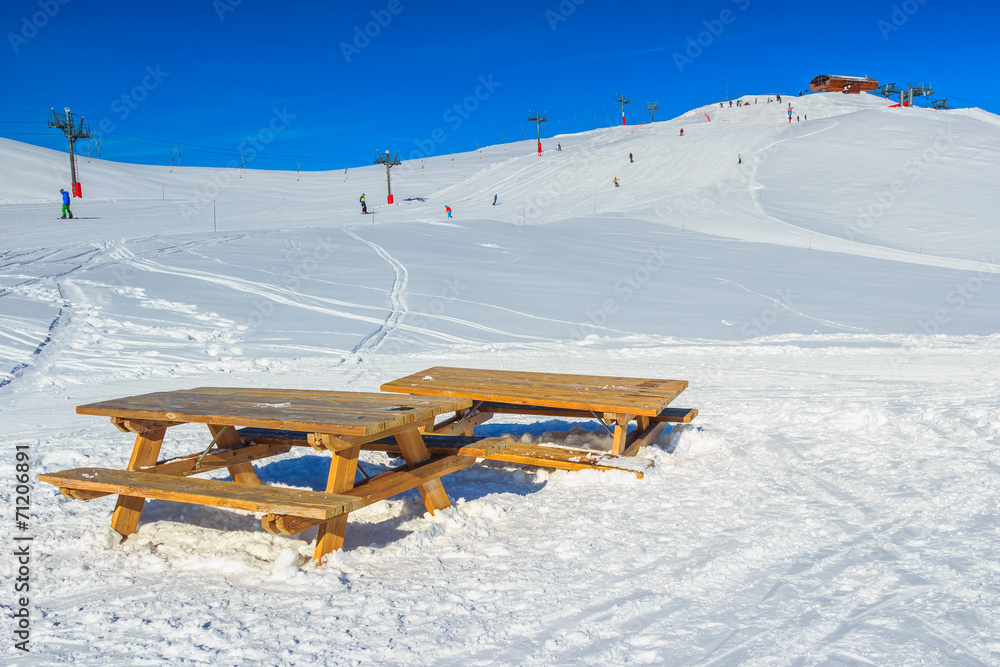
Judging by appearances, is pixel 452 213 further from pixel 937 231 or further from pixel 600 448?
pixel 600 448

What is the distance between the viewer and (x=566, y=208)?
115 feet

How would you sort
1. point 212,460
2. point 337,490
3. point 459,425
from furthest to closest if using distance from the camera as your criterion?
point 459,425 → point 212,460 → point 337,490

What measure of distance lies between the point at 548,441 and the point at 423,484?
7.70 ft

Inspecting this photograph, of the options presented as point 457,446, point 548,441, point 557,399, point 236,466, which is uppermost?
point 557,399

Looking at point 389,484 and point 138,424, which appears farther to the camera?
point 138,424

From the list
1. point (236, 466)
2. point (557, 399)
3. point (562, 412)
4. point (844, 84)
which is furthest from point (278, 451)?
point (844, 84)

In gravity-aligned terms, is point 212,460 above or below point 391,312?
below

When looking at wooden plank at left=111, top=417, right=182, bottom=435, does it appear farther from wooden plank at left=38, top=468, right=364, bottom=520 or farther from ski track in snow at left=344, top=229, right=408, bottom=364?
ski track in snow at left=344, top=229, right=408, bottom=364

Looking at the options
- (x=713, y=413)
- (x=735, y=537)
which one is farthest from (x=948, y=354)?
(x=735, y=537)

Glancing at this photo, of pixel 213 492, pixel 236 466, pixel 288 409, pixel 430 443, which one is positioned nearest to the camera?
pixel 213 492

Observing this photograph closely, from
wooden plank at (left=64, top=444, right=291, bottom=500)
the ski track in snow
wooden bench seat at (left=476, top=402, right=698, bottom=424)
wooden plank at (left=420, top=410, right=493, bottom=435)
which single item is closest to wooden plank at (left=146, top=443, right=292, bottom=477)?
wooden plank at (left=64, top=444, right=291, bottom=500)

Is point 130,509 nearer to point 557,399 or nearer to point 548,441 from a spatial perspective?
point 557,399

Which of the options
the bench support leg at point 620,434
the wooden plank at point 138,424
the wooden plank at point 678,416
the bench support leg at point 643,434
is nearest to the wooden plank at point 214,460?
the wooden plank at point 138,424

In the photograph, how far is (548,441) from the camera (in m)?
6.82
